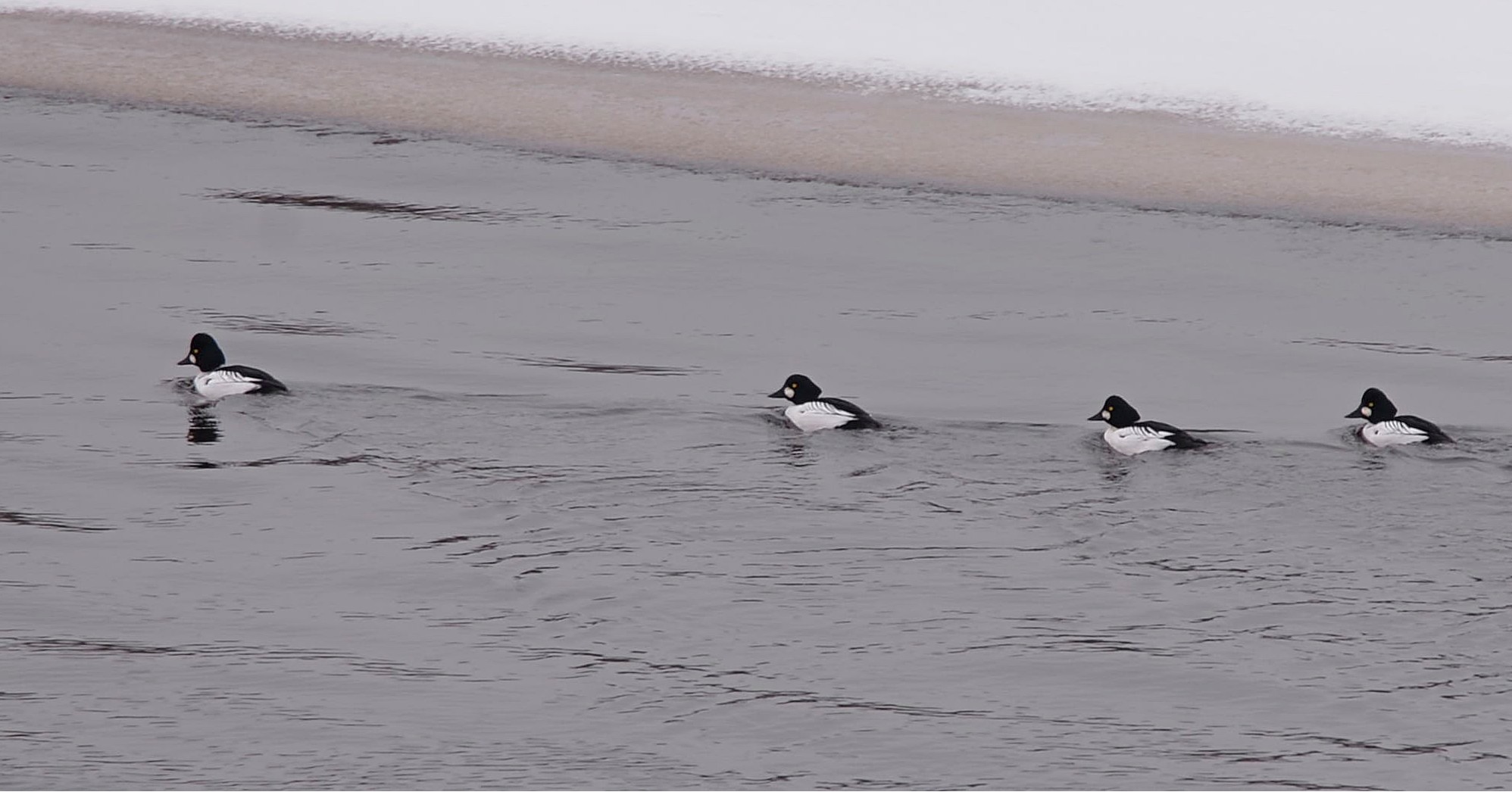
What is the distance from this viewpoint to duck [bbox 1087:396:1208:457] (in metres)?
10.7

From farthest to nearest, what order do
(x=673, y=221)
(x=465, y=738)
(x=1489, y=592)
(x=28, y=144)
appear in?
(x=28, y=144) → (x=673, y=221) → (x=1489, y=592) → (x=465, y=738)

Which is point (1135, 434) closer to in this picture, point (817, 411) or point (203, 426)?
point (817, 411)

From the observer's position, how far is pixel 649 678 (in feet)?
27.1

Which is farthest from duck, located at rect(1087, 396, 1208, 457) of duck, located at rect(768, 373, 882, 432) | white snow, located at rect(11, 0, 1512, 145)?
white snow, located at rect(11, 0, 1512, 145)

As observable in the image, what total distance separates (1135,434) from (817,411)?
64.0 inches

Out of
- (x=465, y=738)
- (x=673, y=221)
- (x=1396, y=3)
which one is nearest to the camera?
(x=465, y=738)

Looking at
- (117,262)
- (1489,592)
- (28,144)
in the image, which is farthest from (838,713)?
(28,144)

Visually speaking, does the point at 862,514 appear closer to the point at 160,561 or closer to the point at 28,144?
the point at 160,561

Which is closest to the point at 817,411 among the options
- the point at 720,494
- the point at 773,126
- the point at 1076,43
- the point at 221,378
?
the point at 720,494

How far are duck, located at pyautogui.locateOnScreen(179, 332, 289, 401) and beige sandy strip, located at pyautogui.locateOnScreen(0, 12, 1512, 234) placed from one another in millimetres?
5309

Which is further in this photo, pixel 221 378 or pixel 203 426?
pixel 221 378

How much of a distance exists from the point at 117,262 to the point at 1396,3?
477 inches

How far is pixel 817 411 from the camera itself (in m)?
11.1

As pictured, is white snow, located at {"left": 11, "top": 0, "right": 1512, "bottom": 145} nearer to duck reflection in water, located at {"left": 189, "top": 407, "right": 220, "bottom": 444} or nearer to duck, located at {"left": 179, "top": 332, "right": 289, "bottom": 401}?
duck, located at {"left": 179, "top": 332, "right": 289, "bottom": 401}
